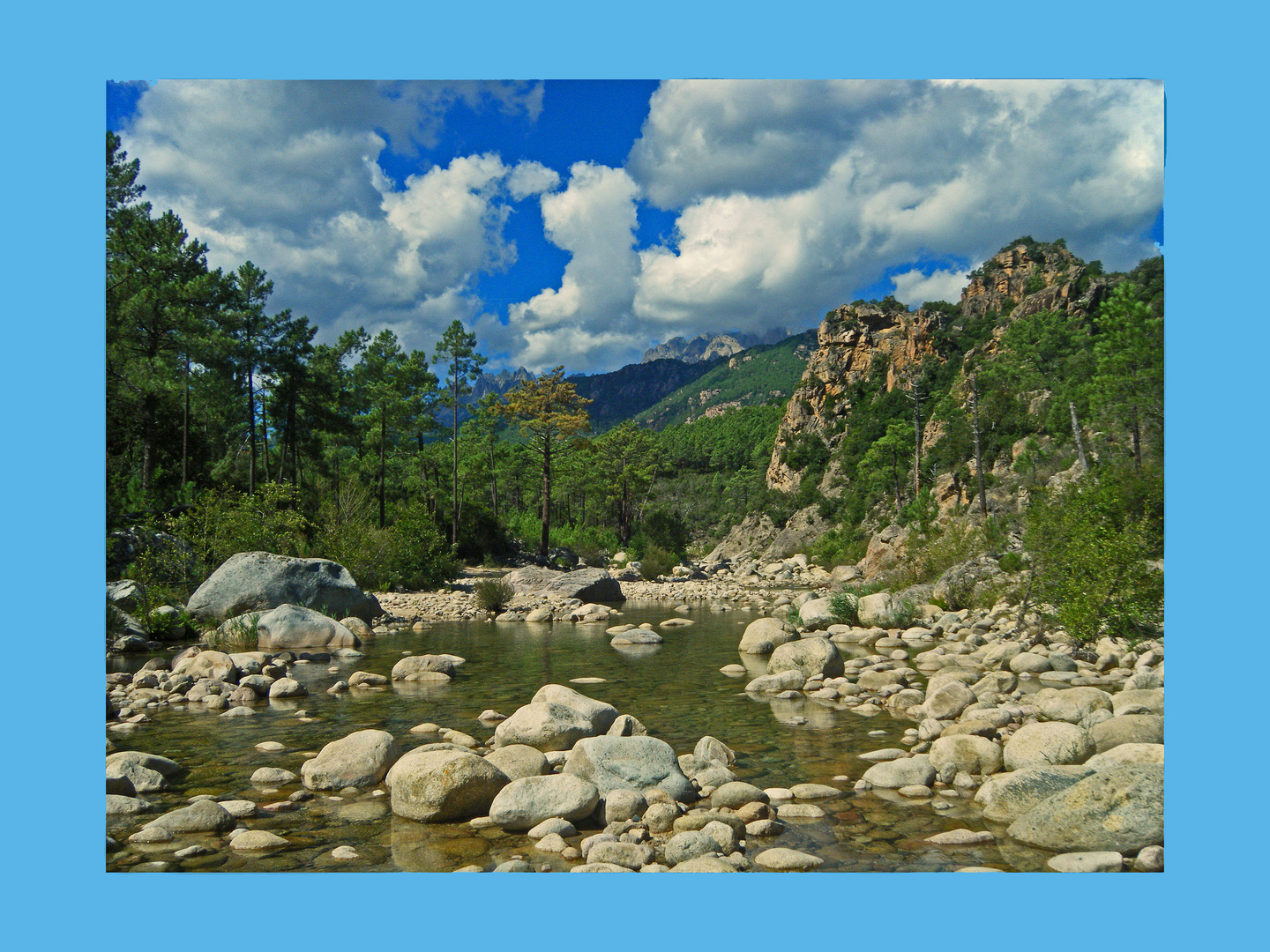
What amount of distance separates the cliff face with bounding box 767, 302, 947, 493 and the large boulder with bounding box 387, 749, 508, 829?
52.1 metres

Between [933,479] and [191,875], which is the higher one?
[933,479]

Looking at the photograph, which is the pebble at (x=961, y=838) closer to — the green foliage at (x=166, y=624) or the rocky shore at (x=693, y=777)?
the rocky shore at (x=693, y=777)

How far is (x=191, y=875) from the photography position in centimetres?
429

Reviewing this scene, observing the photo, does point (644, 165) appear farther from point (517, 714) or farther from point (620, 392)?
point (620, 392)

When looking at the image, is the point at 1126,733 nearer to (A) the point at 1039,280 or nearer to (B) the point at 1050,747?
(B) the point at 1050,747

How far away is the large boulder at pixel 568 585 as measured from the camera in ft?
71.4

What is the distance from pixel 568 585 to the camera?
21891 mm

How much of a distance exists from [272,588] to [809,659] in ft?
34.0

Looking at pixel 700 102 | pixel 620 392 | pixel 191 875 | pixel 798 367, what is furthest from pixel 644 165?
pixel 798 367

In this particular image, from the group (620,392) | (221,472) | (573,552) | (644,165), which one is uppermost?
(620,392)

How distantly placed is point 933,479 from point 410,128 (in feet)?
126

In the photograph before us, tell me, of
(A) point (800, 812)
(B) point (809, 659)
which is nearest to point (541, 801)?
(A) point (800, 812)

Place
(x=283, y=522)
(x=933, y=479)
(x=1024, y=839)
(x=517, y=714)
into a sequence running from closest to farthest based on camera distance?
(x=1024, y=839) → (x=517, y=714) → (x=283, y=522) → (x=933, y=479)

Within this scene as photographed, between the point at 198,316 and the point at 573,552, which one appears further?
the point at 573,552
